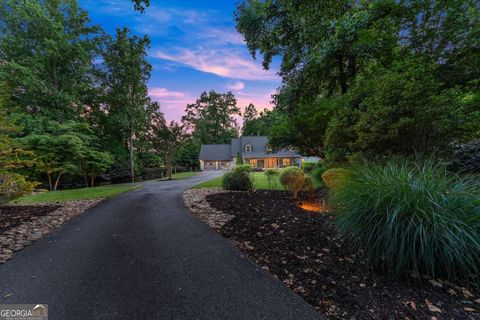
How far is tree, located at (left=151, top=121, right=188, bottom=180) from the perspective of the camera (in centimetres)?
2041

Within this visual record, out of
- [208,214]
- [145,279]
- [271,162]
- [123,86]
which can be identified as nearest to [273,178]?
[208,214]

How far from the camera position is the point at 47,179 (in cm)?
1539

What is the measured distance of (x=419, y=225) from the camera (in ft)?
7.25

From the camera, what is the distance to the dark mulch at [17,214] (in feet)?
15.2

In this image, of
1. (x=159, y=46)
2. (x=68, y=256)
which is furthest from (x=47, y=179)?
(x=68, y=256)

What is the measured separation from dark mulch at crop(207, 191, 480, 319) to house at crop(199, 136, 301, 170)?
3037 centimetres

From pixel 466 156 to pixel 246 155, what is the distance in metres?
31.4

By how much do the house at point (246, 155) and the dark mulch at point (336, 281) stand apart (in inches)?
1196

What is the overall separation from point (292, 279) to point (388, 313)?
0.91m

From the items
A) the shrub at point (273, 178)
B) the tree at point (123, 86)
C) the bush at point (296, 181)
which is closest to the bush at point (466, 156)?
the bush at point (296, 181)

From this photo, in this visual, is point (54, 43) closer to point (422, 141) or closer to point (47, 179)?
point (47, 179)

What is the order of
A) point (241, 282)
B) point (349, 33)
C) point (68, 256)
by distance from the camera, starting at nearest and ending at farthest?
point (241, 282), point (68, 256), point (349, 33)

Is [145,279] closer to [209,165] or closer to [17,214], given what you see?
[17,214]

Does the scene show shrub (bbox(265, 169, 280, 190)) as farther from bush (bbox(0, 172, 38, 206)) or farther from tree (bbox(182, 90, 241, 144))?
tree (bbox(182, 90, 241, 144))
